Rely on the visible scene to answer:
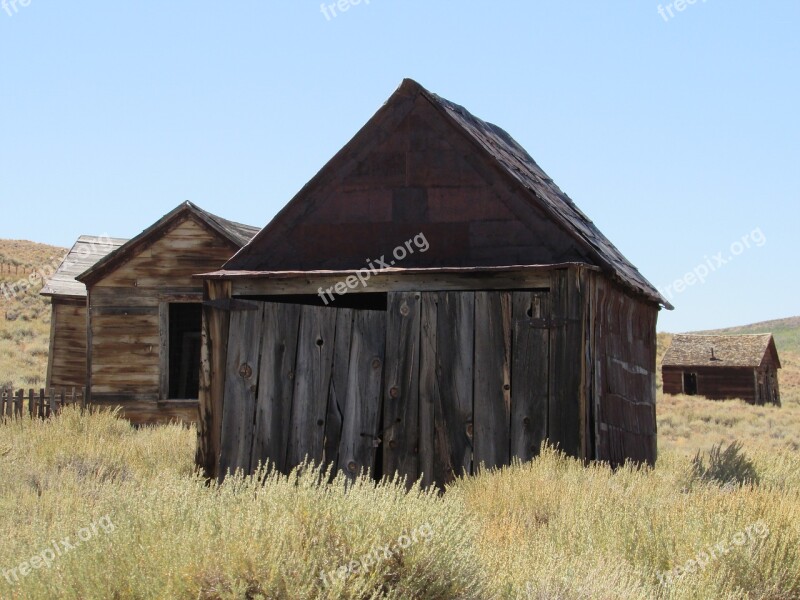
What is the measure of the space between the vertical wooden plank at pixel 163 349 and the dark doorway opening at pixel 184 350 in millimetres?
1734

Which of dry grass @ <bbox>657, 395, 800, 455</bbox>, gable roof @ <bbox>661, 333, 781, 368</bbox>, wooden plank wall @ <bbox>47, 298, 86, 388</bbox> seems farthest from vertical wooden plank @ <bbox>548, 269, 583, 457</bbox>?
gable roof @ <bbox>661, 333, 781, 368</bbox>

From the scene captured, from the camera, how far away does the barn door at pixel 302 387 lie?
951 centimetres

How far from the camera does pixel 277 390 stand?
9.65m

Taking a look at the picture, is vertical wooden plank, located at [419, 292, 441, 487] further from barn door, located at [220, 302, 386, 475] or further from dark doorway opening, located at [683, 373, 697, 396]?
dark doorway opening, located at [683, 373, 697, 396]

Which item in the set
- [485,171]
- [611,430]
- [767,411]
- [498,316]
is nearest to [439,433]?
[498,316]

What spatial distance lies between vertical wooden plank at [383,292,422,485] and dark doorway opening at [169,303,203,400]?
379 inches

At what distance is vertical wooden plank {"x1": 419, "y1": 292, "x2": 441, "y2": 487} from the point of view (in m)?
9.29

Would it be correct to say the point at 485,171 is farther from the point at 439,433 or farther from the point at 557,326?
the point at 439,433

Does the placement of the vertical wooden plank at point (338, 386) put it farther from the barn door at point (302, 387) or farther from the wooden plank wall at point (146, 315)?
the wooden plank wall at point (146, 315)

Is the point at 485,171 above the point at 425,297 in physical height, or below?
above

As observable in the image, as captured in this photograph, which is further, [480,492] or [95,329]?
[95,329]

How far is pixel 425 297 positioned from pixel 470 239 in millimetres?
837

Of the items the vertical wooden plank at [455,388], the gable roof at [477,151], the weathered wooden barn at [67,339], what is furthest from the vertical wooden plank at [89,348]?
the vertical wooden plank at [455,388]

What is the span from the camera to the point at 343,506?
17.6ft
